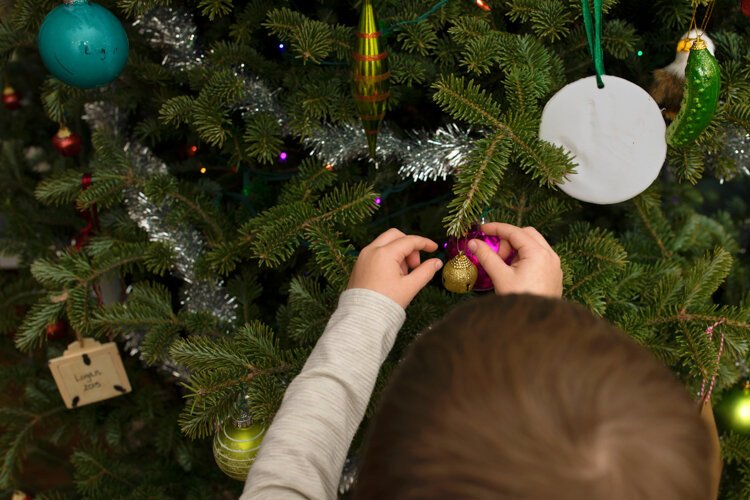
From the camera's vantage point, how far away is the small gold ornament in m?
0.62

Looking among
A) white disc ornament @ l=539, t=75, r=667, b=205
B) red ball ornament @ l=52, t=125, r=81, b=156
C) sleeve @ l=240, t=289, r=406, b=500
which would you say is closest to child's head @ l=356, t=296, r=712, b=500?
sleeve @ l=240, t=289, r=406, b=500

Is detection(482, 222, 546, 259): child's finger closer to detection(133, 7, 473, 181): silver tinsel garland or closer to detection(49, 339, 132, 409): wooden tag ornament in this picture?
detection(133, 7, 473, 181): silver tinsel garland

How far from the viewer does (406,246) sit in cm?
61

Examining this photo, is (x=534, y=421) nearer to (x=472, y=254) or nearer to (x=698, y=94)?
(x=472, y=254)

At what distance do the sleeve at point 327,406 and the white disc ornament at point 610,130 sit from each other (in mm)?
261

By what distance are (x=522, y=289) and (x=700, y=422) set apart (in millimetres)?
210

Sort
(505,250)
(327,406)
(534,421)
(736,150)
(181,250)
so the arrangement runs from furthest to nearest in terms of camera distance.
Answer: (181,250), (736,150), (505,250), (327,406), (534,421)

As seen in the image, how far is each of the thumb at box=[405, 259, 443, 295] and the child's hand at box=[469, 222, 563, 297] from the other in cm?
4

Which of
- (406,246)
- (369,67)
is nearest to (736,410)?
(406,246)

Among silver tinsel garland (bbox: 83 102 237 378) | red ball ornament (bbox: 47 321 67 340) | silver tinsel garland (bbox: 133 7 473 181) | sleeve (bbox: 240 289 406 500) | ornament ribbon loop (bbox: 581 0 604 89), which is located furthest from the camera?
red ball ornament (bbox: 47 321 67 340)

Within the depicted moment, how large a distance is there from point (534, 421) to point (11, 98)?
49.8 inches

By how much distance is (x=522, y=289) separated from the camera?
579 mm

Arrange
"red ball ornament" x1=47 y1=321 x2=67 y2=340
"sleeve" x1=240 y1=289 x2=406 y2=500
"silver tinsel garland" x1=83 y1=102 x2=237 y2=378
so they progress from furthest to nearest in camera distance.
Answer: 1. "red ball ornament" x1=47 y1=321 x2=67 y2=340
2. "silver tinsel garland" x1=83 y1=102 x2=237 y2=378
3. "sleeve" x1=240 y1=289 x2=406 y2=500

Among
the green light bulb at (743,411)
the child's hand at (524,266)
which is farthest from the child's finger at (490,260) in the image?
the green light bulb at (743,411)
